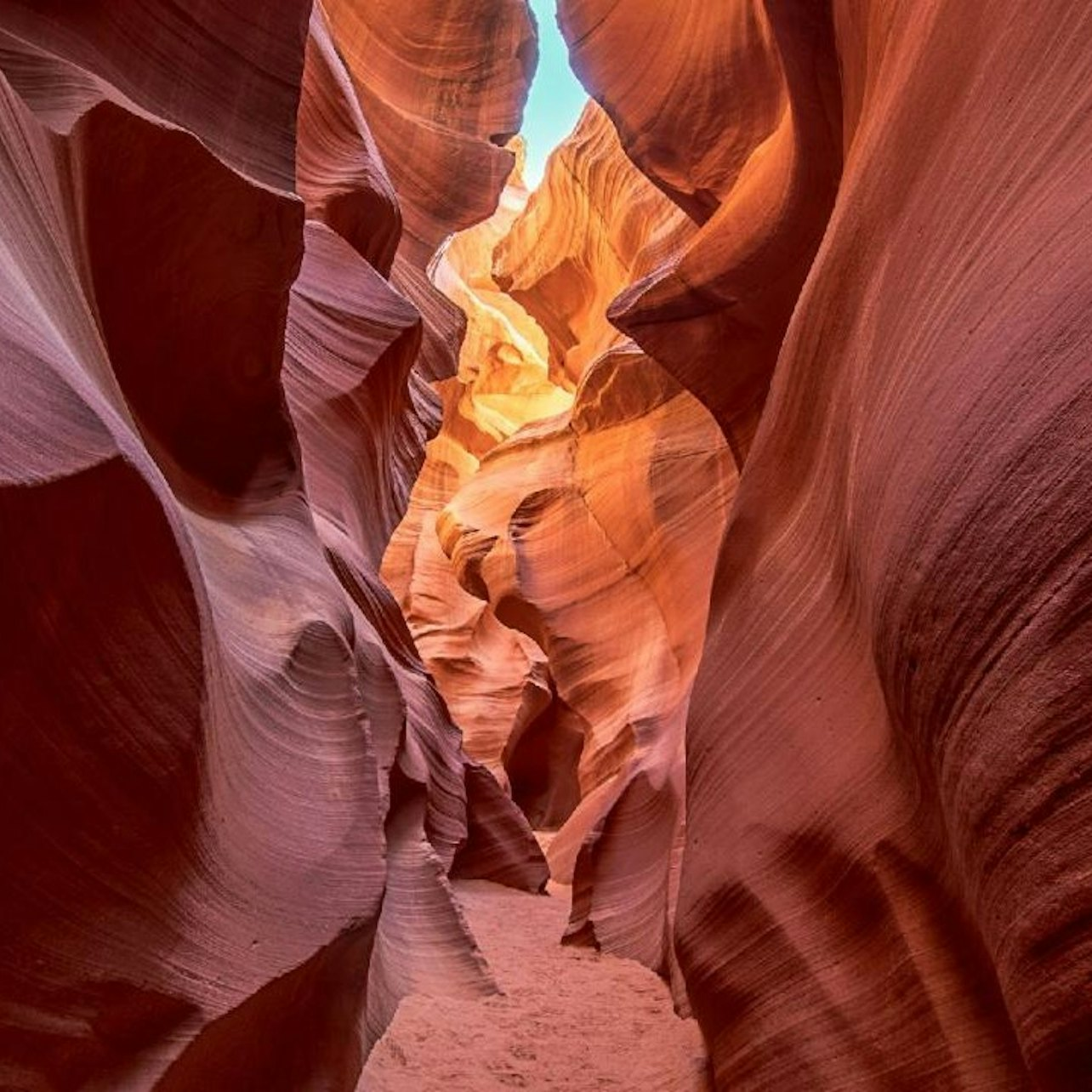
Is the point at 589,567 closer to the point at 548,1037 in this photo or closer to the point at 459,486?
the point at 548,1037

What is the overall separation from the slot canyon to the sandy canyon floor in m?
0.02

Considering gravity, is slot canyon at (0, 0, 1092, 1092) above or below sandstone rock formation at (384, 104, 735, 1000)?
below

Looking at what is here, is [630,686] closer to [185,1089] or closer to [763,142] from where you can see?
[763,142]

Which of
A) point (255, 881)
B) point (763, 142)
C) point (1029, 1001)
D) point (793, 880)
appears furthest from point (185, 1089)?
point (763, 142)

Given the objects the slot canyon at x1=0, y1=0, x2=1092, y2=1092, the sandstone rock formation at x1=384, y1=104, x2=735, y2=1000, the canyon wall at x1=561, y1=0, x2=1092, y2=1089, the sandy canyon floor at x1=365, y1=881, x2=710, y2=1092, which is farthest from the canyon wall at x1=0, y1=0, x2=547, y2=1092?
the sandstone rock formation at x1=384, y1=104, x2=735, y2=1000

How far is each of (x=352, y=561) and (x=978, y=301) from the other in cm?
290

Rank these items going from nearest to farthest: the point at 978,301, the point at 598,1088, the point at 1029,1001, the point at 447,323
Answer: the point at 1029,1001, the point at 978,301, the point at 598,1088, the point at 447,323

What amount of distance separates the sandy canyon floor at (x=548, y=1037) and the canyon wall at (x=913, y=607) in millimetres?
408

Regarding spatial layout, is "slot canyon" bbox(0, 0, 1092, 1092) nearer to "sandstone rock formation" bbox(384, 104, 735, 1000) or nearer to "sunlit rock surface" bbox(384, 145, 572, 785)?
"sandstone rock formation" bbox(384, 104, 735, 1000)

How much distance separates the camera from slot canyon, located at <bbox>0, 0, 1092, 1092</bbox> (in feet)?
5.08

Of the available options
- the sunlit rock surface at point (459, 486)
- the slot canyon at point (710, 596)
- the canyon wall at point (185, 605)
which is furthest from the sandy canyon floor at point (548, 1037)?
the sunlit rock surface at point (459, 486)

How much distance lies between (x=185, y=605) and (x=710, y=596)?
1727 millimetres

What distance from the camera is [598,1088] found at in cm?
291

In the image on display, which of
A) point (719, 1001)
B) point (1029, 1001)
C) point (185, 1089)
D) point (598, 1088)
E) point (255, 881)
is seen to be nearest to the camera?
point (1029, 1001)
